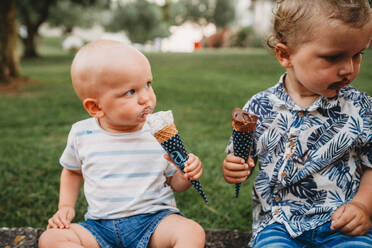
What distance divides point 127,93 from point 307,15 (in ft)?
3.20

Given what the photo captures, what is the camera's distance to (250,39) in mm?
36812

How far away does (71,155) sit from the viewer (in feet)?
6.97

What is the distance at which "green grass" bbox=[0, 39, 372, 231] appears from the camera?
118 inches

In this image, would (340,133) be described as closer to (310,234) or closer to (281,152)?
(281,152)

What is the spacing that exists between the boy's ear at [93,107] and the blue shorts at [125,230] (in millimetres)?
586

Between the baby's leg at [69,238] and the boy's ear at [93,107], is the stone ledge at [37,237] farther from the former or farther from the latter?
the boy's ear at [93,107]

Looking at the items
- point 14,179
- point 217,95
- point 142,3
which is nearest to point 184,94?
→ point 217,95

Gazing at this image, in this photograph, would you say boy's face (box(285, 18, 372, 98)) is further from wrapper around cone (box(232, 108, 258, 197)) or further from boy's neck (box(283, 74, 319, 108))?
wrapper around cone (box(232, 108, 258, 197))

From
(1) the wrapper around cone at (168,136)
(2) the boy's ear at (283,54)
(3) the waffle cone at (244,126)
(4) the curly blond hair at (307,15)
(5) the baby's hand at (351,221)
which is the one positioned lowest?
(5) the baby's hand at (351,221)

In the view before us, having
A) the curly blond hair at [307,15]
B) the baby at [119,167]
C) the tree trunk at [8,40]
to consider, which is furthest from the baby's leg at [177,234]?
the tree trunk at [8,40]

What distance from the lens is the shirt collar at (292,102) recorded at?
1.90 m

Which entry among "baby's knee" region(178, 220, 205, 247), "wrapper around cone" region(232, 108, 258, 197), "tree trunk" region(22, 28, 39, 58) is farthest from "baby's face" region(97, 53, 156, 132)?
"tree trunk" region(22, 28, 39, 58)

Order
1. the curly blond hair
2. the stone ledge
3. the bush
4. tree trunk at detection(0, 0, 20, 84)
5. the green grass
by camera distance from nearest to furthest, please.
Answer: the curly blond hair, the stone ledge, the green grass, tree trunk at detection(0, 0, 20, 84), the bush

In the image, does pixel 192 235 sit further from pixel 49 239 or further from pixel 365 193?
pixel 365 193
